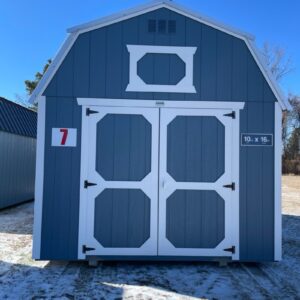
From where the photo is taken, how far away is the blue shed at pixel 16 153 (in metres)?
9.86

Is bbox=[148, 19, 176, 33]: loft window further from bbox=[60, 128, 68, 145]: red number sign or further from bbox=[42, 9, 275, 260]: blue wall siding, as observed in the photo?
bbox=[60, 128, 68, 145]: red number sign

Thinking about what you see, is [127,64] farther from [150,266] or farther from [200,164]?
[150,266]

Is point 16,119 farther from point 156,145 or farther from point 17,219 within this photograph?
Result: point 156,145

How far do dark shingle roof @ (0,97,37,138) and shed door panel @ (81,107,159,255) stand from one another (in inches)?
233

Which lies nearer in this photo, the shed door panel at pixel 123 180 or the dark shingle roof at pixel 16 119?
the shed door panel at pixel 123 180

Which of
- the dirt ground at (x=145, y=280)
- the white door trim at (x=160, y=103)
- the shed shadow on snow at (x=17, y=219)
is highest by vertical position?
the white door trim at (x=160, y=103)

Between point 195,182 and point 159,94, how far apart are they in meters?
1.34

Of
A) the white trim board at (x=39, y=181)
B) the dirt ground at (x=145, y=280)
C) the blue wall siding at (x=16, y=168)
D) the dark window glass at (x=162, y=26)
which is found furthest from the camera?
the blue wall siding at (x=16, y=168)

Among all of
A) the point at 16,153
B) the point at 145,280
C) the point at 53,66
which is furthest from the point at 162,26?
the point at 16,153

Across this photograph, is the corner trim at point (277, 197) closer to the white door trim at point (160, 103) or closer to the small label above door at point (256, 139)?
the small label above door at point (256, 139)

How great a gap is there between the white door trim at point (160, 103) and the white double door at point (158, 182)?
7 centimetres

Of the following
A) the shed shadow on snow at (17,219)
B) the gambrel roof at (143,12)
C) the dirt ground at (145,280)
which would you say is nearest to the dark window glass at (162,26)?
the gambrel roof at (143,12)

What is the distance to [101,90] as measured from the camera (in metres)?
4.73

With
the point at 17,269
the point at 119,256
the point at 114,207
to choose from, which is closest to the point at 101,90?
the point at 114,207
